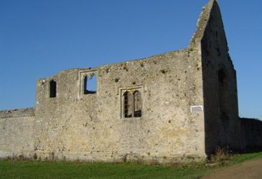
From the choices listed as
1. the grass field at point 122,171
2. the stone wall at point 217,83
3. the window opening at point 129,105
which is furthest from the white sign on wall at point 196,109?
the window opening at point 129,105

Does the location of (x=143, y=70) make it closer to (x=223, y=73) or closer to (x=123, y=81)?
(x=123, y=81)

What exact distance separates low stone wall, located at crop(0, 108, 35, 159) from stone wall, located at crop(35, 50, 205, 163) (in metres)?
1.14

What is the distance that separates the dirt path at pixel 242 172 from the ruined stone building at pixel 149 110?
2390 millimetres

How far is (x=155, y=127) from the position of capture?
16.8 meters

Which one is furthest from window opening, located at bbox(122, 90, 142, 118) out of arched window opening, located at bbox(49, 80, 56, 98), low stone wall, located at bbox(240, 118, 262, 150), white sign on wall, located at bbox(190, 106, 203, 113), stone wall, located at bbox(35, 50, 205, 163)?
low stone wall, located at bbox(240, 118, 262, 150)

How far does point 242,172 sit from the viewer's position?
12.0 metres

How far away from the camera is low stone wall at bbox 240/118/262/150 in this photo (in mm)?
21358

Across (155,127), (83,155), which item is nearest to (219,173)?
(155,127)

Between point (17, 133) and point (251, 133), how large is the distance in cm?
1618

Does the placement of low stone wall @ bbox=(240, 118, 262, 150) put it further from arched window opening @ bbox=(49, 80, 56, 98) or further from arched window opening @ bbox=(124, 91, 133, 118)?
arched window opening @ bbox=(49, 80, 56, 98)

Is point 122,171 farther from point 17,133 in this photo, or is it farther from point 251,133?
point 17,133

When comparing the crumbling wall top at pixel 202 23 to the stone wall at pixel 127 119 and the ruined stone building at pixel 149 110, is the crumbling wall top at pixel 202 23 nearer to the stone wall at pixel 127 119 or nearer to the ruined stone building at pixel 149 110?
the ruined stone building at pixel 149 110

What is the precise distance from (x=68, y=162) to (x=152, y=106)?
245 inches

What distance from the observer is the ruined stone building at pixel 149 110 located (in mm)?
16047
